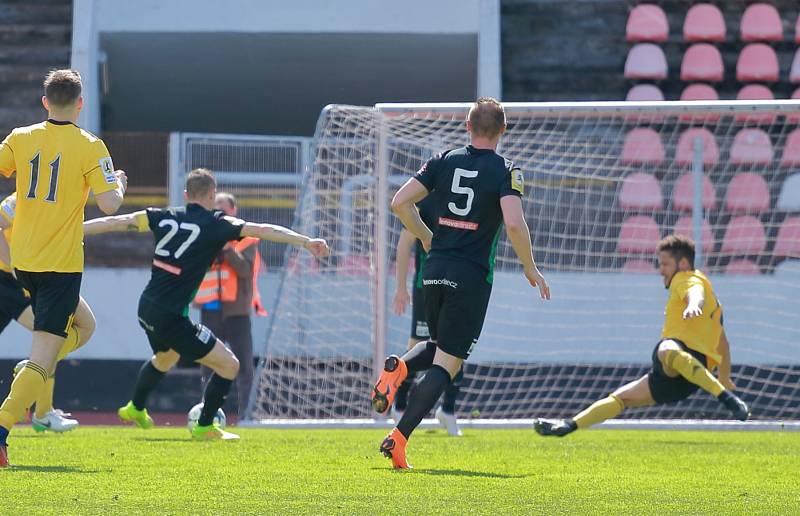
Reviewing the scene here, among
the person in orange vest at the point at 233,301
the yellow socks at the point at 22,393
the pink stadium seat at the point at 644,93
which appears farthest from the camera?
the pink stadium seat at the point at 644,93

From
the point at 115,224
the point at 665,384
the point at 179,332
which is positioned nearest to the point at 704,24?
the point at 665,384

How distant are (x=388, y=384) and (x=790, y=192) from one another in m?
7.33

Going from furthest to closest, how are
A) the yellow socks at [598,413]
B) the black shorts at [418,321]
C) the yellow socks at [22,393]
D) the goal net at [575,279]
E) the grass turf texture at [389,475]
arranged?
the goal net at [575,279], the black shorts at [418,321], the yellow socks at [598,413], the yellow socks at [22,393], the grass turf texture at [389,475]

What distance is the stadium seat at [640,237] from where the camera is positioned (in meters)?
12.7

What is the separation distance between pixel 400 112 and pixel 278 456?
375 cm

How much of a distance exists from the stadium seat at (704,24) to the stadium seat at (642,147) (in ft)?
6.99

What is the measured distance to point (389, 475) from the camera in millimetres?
6195

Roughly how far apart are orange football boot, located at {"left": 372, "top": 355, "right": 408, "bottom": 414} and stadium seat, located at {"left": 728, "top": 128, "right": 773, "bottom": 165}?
727 cm

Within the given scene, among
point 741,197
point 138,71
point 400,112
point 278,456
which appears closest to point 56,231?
point 278,456

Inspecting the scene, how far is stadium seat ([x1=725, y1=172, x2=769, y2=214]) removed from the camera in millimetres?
12672

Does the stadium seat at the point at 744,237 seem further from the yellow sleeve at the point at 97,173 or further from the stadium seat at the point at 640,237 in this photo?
the yellow sleeve at the point at 97,173

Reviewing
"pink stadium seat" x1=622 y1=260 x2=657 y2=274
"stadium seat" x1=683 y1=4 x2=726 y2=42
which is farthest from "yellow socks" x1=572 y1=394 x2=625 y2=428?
"stadium seat" x1=683 y1=4 x2=726 y2=42

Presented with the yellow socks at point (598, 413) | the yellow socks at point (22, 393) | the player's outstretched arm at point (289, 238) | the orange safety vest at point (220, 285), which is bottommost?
the yellow socks at point (598, 413)

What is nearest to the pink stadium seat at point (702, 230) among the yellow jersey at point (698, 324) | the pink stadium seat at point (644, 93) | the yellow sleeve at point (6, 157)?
the pink stadium seat at point (644, 93)
